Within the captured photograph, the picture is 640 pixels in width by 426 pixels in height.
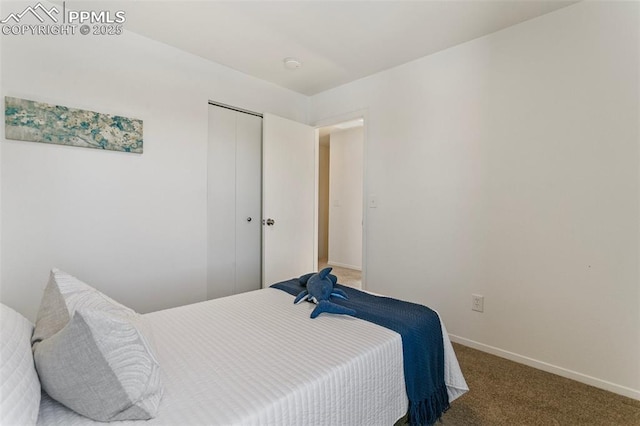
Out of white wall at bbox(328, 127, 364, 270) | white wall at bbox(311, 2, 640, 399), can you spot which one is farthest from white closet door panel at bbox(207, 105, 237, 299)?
white wall at bbox(328, 127, 364, 270)

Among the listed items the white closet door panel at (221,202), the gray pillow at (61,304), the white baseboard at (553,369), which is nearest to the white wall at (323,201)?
the white closet door panel at (221,202)

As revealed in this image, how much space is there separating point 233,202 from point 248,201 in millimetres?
186

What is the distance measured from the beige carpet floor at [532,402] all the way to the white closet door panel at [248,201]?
2183mm

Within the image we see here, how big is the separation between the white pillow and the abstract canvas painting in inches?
61.8

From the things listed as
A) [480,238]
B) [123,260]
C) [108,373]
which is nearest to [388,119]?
[480,238]

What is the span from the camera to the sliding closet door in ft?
9.75

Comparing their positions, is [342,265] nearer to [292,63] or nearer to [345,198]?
[345,198]

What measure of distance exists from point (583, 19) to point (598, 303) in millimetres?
1835

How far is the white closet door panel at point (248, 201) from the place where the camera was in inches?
126

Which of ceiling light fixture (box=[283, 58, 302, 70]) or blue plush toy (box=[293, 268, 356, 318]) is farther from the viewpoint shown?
ceiling light fixture (box=[283, 58, 302, 70])

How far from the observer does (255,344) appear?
1.28 meters

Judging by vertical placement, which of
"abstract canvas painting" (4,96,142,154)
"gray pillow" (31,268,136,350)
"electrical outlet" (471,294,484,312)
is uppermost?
"abstract canvas painting" (4,96,142,154)

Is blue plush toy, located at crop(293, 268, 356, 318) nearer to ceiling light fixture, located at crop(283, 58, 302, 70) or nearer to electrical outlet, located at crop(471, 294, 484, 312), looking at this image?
electrical outlet, located at crop(471, 294, 484, 312)

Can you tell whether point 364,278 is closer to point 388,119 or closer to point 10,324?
point 388,119
